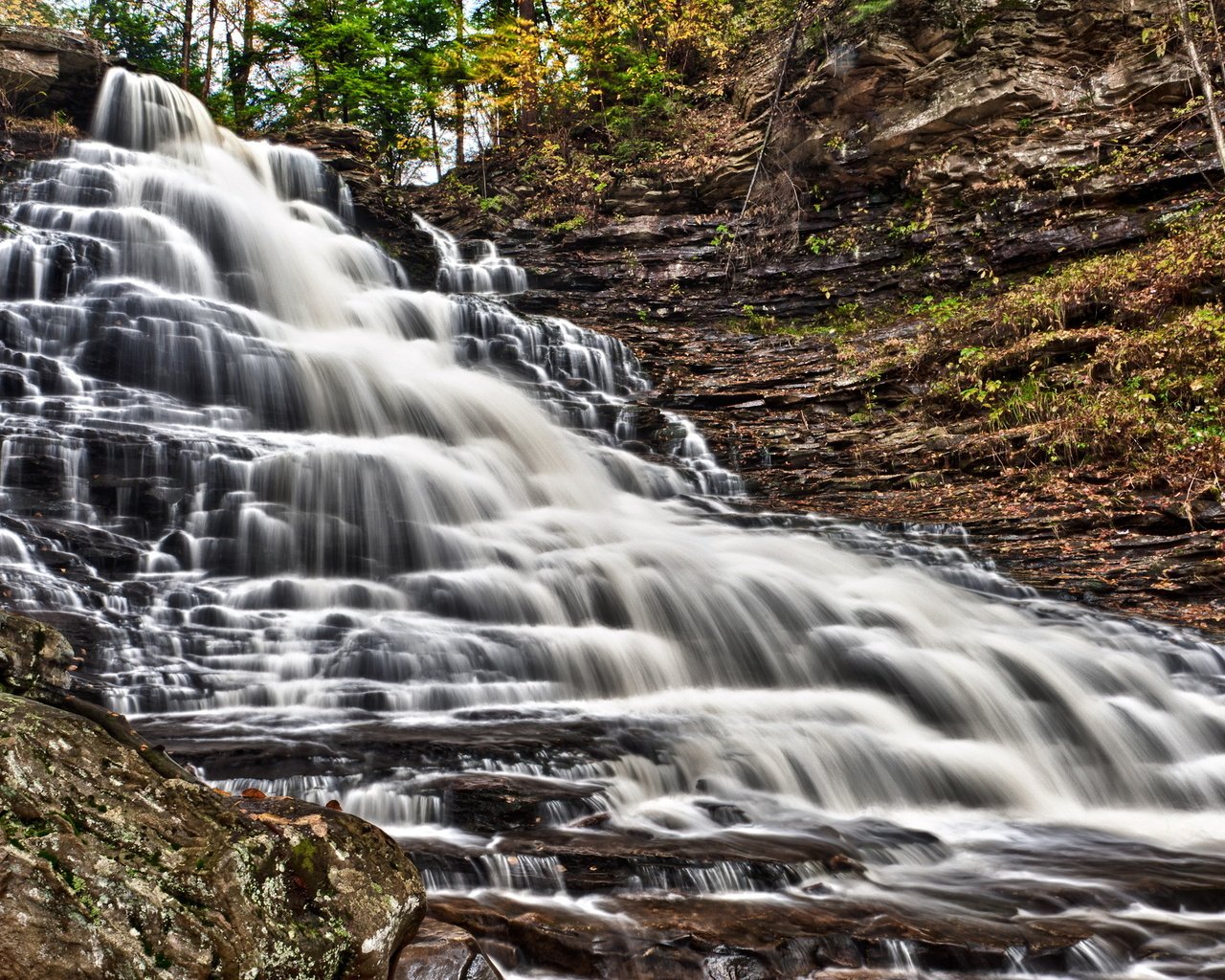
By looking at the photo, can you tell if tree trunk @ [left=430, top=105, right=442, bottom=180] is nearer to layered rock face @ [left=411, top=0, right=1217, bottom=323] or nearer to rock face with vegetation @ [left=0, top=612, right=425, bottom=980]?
layered rock face @ [left=411, top=0, right=1217, bottom=323]

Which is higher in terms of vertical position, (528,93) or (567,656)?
(528,93)

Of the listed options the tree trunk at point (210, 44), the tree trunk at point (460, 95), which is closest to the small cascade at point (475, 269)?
the tree trunk at point (460, 95)

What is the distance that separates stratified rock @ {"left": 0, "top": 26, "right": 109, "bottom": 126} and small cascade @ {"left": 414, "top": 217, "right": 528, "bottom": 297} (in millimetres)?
6645

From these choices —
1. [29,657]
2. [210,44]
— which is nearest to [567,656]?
[29,657]

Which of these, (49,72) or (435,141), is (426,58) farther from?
(49,72)

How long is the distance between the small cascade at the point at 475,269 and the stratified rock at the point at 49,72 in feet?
21.8

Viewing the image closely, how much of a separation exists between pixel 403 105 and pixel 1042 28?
1562 cm

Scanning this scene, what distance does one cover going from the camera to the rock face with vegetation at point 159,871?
167 centimetres

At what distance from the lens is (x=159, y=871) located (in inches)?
74.5

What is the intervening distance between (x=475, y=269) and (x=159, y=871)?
630 inches

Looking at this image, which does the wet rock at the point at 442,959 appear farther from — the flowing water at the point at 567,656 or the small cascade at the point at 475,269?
the small cascade at the point at 475,269

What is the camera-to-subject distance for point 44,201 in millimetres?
12555

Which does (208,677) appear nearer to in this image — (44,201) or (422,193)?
(44,201)

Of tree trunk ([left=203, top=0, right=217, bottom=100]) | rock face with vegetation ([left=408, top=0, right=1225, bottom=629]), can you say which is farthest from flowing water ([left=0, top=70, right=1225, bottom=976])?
tree trunk ([left=203, top=0, right=217, bottom=100])
